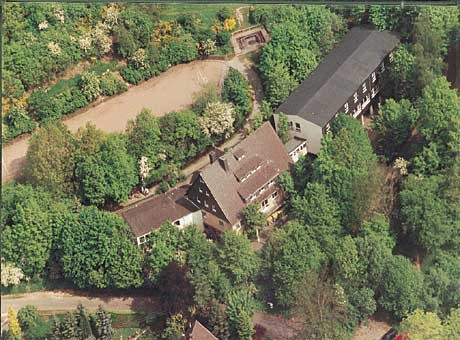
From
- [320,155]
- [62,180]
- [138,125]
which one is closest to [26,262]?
[62,180]

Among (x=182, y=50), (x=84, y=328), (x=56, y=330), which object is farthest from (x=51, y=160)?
(x=182, y=50)

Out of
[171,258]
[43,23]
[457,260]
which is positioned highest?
[43,23]

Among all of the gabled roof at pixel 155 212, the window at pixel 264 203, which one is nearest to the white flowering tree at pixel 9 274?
the gabled roof at pixel 155 212

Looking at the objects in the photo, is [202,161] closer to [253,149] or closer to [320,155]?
[253,149]

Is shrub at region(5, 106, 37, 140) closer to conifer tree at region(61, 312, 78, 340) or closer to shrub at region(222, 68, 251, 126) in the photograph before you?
shrub at region(222, 68, 251, 126)

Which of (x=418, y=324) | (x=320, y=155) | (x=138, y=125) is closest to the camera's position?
(x=418, y=324)

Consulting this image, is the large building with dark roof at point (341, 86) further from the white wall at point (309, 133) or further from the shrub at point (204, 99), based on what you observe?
the shrub at point (204, 99)

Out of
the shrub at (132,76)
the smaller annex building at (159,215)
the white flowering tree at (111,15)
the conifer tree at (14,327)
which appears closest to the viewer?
the conifer tree at (14,327)
